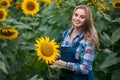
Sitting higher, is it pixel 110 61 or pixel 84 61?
pixel 84 61

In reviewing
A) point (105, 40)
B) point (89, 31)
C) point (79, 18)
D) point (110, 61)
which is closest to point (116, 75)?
point (110, 61)

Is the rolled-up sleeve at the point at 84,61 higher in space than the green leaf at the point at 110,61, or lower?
higher

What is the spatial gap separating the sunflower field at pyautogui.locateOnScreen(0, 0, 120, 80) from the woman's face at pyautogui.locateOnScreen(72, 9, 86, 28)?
0.24 meters

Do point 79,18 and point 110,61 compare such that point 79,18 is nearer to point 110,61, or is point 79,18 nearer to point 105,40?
point 110,61

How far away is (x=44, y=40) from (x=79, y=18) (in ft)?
1.46

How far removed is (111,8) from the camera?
16.7 ft

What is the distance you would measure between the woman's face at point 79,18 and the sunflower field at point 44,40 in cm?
24

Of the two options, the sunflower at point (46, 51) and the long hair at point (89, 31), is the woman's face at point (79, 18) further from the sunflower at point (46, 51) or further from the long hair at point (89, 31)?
the sunflower at point (46, 51)

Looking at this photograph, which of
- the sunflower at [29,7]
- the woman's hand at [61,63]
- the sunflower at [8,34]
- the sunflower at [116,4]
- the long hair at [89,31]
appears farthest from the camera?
the sunflower at [116,4]

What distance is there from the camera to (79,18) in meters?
3.47

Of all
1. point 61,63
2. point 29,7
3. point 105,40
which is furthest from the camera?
point 29,7

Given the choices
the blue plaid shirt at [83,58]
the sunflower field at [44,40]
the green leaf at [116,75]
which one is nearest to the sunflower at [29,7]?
the sunflower field at [44,40]

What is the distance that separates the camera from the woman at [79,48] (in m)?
3.36

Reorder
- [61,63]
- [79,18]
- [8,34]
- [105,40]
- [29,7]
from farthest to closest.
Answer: [29,7]
[105,40]
[8,34]
[79,18]
[61,63]
